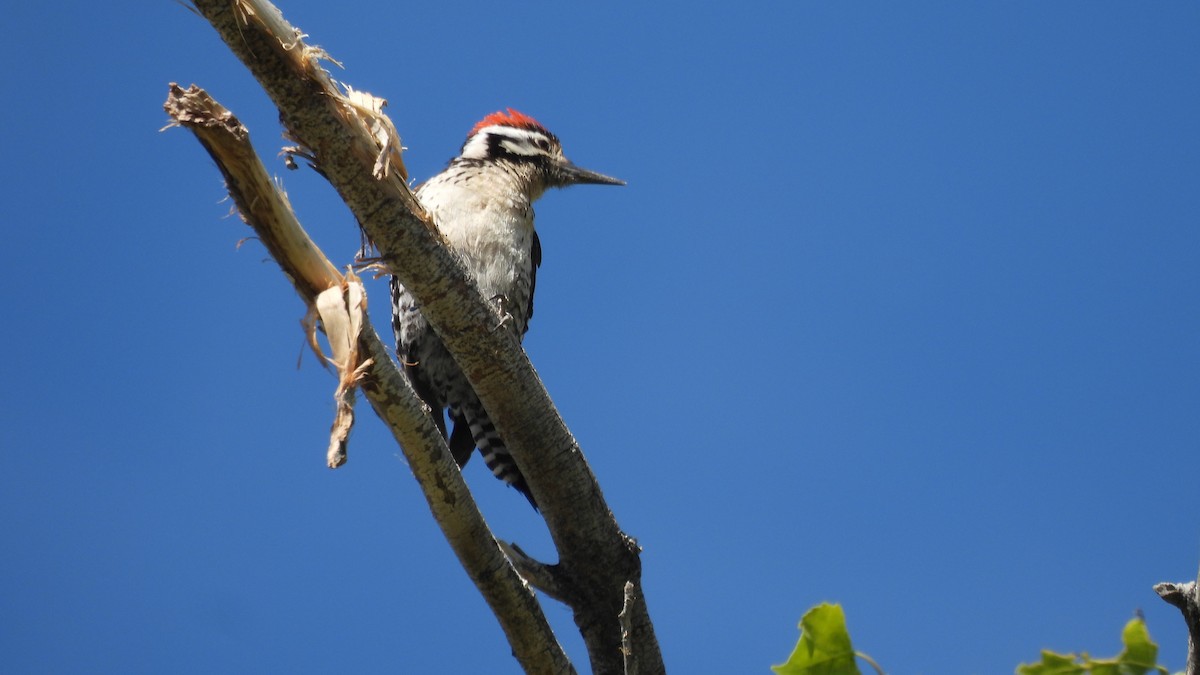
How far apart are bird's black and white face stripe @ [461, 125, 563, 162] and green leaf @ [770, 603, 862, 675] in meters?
4.92

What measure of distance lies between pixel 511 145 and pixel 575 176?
1.51 feet

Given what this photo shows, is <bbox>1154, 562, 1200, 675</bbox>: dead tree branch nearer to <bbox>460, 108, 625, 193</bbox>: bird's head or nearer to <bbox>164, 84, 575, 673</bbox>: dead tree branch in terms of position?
<bbox>164, 84, 575, 673</bbox>: dead tree branch

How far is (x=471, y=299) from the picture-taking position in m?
3.37

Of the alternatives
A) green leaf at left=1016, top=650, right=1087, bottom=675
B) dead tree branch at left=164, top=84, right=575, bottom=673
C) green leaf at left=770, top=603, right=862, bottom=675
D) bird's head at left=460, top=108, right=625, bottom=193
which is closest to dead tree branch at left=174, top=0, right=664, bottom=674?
dead tree branch at left=164, top=84, right=575, bottom=673

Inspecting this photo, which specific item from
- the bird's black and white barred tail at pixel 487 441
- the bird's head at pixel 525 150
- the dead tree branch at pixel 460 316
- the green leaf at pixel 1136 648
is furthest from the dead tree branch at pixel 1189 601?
the bird's head at pixel 525 150

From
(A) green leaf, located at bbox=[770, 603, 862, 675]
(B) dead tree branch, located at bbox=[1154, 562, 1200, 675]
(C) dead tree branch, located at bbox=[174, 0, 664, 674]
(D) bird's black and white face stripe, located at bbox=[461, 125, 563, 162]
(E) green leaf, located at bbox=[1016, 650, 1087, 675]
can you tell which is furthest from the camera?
(D) bird's black and white face stripe, located at bbox=[461, 125, 563, 162]

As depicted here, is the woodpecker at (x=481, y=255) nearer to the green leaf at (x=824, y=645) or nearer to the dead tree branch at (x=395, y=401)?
the dead tree branch at (x=395, y=401)

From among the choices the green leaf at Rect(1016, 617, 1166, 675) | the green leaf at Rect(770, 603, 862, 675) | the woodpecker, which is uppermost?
the woodpecker

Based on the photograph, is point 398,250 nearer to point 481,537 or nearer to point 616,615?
point 481,537

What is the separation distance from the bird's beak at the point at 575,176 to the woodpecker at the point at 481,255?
0.53 feet

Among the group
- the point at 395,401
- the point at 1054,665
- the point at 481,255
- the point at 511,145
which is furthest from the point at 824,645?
the point at 511,145

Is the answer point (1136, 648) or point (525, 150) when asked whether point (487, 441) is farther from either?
point (1136, 648)

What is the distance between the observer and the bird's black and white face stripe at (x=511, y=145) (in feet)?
20.4

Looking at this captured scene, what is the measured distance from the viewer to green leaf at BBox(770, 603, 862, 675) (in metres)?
1.43
